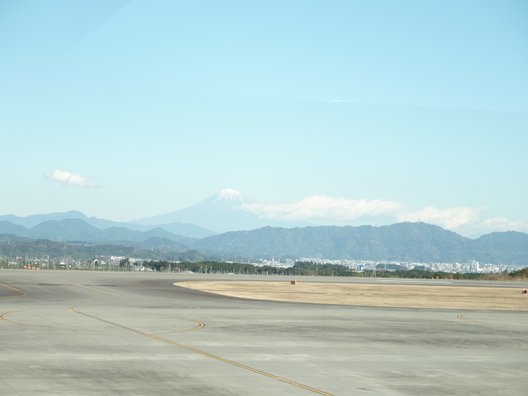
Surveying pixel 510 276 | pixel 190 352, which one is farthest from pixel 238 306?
pixel 510 276

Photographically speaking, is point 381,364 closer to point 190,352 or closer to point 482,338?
point 190,352

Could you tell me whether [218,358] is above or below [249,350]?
below

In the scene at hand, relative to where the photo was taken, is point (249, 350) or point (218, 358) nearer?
point (218, 358)

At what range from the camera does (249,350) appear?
3195 cm

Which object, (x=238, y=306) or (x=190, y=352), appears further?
(x=238, y=306)

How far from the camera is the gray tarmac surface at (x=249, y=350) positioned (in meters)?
24.2

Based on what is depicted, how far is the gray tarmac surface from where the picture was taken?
79.4 feet

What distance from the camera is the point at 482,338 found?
39531mm

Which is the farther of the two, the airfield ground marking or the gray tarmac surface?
the gray tarmac surface

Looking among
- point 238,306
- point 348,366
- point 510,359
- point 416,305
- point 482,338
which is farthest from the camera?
point 416,305

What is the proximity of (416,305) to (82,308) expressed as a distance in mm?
27219

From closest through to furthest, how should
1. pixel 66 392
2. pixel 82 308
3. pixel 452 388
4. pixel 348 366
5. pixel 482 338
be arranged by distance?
1. pixel 66 392
2. pixel 452 388
3. pixel 348 366
4. pixel 482 338
5. pixel 82 308

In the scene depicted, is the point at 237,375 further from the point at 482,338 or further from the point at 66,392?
the point at 482,338

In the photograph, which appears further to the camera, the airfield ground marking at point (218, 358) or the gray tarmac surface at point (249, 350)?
the gray tarmac surface at point (249, 350)
